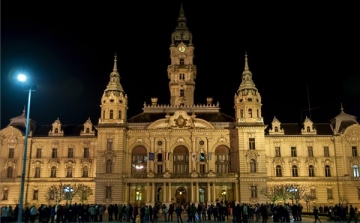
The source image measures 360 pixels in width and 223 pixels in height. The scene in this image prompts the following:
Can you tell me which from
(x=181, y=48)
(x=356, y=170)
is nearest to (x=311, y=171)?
(x=356, y=170)

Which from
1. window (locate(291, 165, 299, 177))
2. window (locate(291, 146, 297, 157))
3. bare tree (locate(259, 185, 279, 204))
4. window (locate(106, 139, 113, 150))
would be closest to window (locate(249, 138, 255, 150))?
bare tree (locate(259, 185, 279, 204))

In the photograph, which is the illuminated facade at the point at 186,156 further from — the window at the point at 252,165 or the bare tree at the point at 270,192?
the bare tree at the point at 270,192

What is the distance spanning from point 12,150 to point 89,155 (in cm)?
1497

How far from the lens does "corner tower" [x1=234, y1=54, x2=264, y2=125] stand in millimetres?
76750

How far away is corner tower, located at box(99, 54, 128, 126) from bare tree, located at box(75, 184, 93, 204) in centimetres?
1198

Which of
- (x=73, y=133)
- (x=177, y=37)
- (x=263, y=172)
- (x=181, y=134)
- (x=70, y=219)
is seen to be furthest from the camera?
(x=177, y=37)

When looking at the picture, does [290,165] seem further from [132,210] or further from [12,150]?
[12,150]

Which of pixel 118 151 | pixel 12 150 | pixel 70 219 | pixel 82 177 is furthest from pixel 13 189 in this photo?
pixel 70 219

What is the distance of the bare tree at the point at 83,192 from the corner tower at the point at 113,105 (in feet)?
39.3

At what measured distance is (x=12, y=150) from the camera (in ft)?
265

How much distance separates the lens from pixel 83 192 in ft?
240

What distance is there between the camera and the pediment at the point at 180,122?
258ft

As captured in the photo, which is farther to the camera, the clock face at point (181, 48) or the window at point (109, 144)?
the clock face at point (181, 48)

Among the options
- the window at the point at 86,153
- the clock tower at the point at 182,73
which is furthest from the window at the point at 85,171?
the clock tower at the point at 182,73
